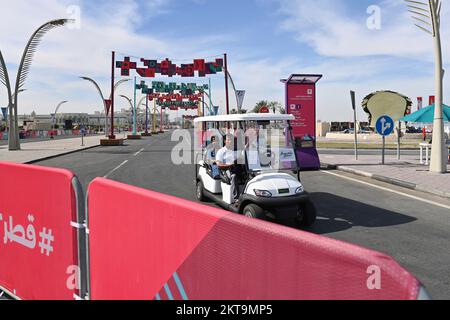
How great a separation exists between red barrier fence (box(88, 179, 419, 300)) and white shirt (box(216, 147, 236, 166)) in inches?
152

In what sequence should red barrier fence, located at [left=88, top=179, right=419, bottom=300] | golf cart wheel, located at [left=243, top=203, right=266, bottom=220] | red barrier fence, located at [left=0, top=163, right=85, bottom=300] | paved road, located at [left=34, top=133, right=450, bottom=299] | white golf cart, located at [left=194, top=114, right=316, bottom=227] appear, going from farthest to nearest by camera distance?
white golf cart, located at [left=194, top=114, right=316, bottom=227], golf cart wheel, located at [left=243, top=203, right=266, bottom=220], paved road, located at [left=34, top=133, right=450, bottom=299], red barrier fence, located at [left=0, top=163, right=85, bottom=300], red barrier fence, located at [left=88, top=179, right=419, bottom=300]

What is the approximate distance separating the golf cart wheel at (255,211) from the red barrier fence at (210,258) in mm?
2911

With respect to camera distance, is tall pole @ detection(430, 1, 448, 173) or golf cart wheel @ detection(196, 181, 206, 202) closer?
golf cart wheel @ detection(196, 181, 206, 202)

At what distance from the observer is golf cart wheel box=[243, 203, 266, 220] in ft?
18.1

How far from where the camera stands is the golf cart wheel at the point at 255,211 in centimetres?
553

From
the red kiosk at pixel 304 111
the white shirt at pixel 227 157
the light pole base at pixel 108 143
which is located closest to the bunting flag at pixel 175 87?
the light pole base at pixel 108 143

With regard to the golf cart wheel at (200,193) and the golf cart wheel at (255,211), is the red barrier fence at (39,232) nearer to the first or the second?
the golf cart wheel at (255,211)

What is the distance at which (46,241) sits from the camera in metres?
3.43

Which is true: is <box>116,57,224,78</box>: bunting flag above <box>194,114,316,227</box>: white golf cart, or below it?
above

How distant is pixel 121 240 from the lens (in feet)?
9.28

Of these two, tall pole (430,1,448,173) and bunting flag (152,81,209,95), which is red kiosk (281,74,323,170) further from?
bunting flag (152,81,209,95)

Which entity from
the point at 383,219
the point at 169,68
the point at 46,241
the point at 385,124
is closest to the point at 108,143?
the point at 169,68

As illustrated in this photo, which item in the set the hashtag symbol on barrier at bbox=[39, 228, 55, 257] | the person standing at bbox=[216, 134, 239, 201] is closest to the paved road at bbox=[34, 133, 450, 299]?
the person standing at bbox=[216, 134, 239, 201]
